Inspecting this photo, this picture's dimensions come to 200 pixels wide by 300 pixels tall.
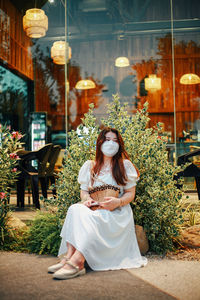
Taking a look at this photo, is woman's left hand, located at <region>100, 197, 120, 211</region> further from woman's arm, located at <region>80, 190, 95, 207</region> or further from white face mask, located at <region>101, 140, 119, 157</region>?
white face mask, located at <region>101, 140, 119, 157</region>

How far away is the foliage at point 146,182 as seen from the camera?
3049mm

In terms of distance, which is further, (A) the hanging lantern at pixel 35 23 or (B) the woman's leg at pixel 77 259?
(A) the hanging lantern at pixel 35 23

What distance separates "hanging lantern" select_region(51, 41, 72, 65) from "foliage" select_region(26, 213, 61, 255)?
16.4 ft

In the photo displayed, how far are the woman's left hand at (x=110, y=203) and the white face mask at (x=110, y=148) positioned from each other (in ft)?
1.29

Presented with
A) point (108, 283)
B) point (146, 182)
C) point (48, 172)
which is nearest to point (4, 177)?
point (146, 182)

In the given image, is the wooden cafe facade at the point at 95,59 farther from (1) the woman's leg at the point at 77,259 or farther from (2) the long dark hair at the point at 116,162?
(1) the woman's leg at the point at 77,259

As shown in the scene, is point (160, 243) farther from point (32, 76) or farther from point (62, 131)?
point (32, 76)

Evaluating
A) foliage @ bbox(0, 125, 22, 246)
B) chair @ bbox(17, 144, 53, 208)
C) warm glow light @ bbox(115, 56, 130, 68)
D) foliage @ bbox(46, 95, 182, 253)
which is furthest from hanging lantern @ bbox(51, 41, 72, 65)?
foliage @ bbox(46, 95, 182, 253)

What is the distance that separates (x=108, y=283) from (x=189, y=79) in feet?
20.6

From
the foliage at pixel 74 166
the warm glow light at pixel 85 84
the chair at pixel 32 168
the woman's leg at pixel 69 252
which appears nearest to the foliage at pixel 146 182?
the foliage at pixel 74 166

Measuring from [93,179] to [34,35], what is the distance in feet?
19.6

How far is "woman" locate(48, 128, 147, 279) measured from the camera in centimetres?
246

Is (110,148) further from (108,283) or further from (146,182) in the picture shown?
(108,283)

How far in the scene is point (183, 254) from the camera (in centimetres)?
305
